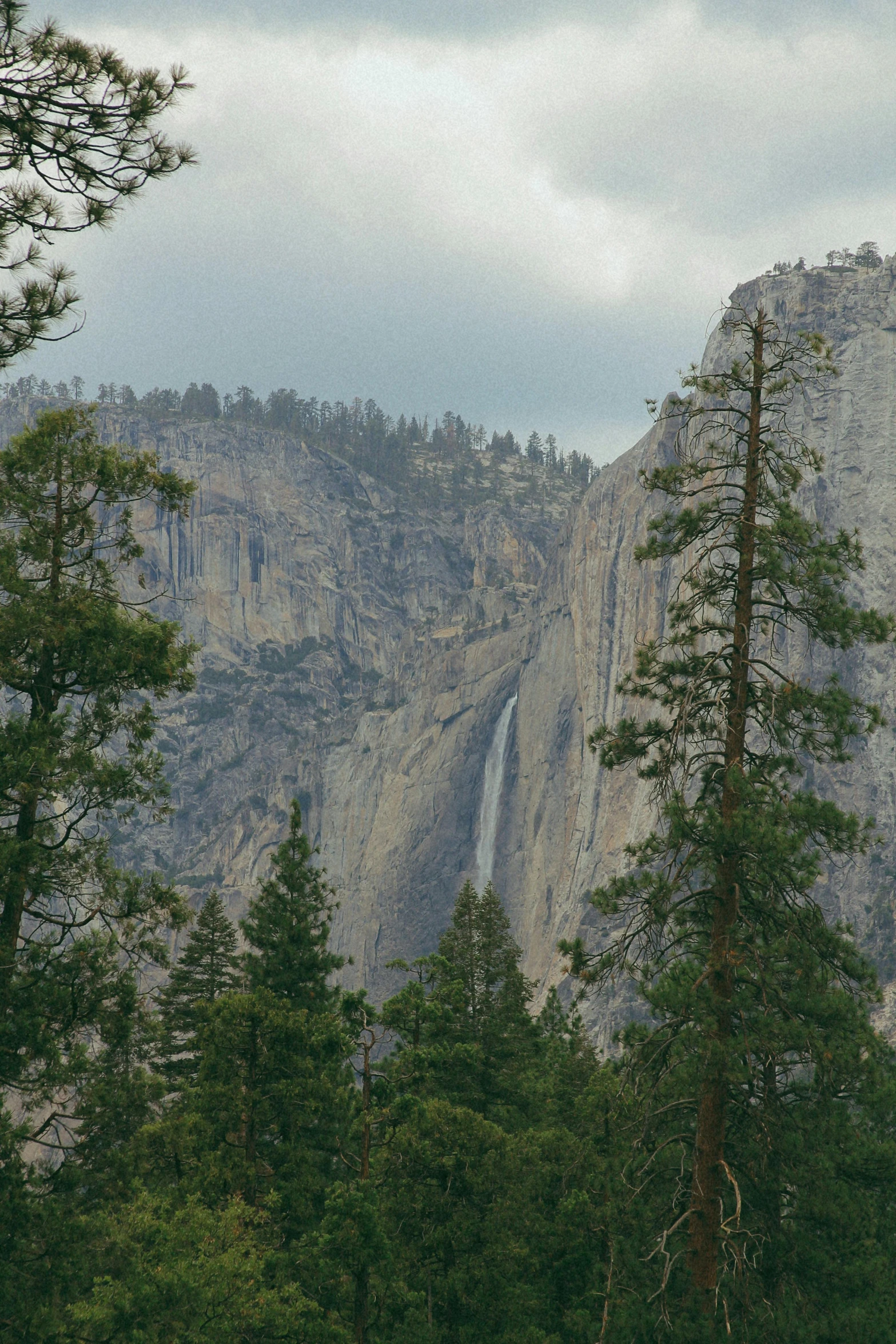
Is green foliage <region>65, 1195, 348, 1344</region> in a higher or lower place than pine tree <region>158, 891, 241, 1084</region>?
lower

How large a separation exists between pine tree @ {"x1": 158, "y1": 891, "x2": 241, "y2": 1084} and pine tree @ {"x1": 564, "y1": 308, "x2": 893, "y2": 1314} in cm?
1670

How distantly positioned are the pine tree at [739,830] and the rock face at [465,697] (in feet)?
201

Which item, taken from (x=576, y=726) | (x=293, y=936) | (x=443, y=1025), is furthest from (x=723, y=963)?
(x=576, y=726)

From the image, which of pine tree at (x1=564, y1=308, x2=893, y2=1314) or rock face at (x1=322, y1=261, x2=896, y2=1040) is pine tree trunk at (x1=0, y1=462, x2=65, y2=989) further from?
rock face at (x1=322, y1=261, x2=896, y2=1040)

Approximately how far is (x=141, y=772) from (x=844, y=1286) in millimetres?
9199

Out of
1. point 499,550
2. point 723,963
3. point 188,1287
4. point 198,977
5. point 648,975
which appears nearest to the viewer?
point 723,963

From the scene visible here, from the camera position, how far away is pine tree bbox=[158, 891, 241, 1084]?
28.9 metres

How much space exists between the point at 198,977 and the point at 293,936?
201 inches

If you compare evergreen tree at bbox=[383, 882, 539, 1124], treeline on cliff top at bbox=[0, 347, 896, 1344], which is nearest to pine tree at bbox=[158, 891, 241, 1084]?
evergreen tree at bbox=[383, 882, 539, 1124]

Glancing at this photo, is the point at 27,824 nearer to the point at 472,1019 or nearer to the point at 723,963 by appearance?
the point at 723,963

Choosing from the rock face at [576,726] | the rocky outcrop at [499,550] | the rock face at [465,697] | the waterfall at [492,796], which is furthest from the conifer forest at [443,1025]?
the rocky outcrop at [499,550]

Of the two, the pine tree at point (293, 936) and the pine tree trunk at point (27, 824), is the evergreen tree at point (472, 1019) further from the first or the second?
the pine tree trunk at point (27, 824)

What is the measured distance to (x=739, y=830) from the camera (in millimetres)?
12047

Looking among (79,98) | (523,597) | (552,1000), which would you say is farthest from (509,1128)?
(523,597)
